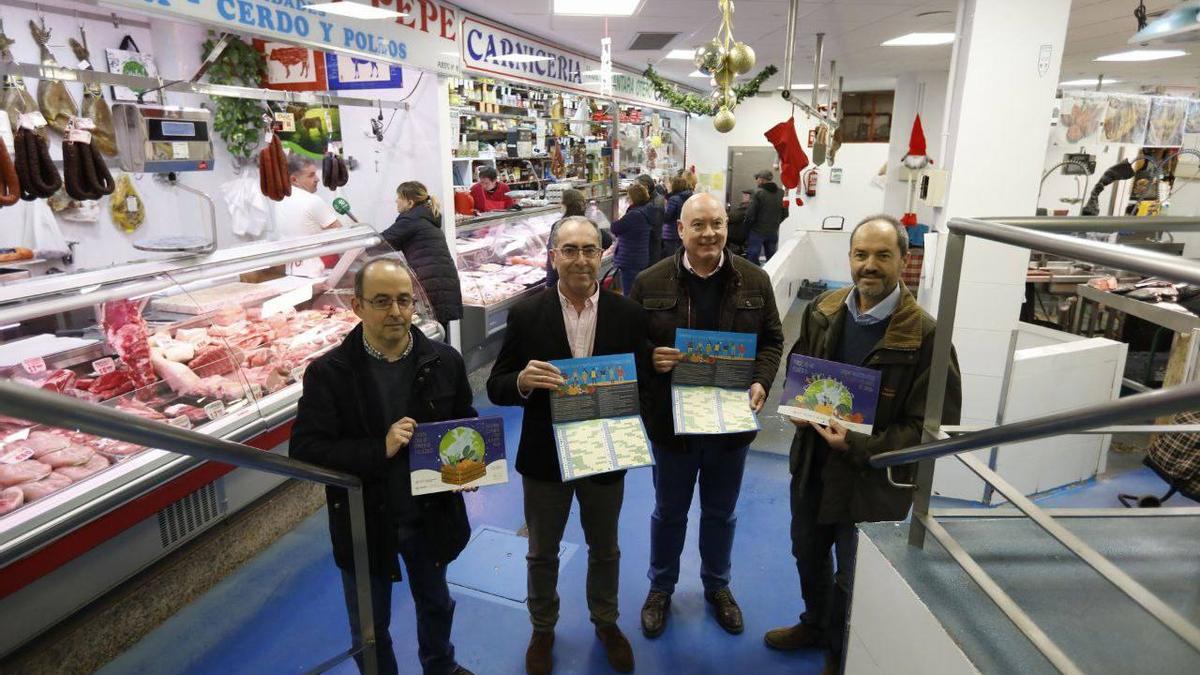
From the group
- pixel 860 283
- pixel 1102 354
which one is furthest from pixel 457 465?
pixel 1102 354

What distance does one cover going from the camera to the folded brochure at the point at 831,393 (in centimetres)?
235

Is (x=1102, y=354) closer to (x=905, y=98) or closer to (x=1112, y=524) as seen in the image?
(x=1112, y=524)

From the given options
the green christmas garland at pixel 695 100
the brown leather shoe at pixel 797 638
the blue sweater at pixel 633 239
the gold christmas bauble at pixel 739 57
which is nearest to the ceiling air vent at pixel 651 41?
the green christmas garland at pixel 695 100

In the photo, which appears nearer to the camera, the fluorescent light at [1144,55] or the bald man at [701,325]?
the bald man at [701,325]

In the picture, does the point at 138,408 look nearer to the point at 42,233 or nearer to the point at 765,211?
the point at 42,233

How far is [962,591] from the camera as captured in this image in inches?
67.7

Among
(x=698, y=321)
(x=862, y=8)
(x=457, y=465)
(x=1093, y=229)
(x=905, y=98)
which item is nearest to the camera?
(x=1093, y=229)

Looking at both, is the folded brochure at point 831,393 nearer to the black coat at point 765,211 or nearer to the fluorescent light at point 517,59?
the fluorescent light at point 517,59

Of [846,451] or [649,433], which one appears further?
[649,433]

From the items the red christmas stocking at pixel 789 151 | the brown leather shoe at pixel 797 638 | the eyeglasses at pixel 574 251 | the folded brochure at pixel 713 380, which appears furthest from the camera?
the red christmas stocking at pixel 789 151

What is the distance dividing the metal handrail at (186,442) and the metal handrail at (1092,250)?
173 centimetres

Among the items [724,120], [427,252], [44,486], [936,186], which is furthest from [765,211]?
[44,486]

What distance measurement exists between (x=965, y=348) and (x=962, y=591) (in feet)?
9.84

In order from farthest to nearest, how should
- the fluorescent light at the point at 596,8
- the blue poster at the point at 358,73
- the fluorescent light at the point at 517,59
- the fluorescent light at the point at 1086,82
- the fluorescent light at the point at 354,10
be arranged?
1. the fluorescent light at the point at 1086,82
2. the fluorescent light at the point at 517,59
3. the blue poster at the point at 358,73
4. the fluorescent light at the point at 596,8
5. the fluorescent light at the point at 354,10
